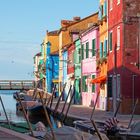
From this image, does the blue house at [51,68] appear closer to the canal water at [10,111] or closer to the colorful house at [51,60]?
the colorful house at [51,60]

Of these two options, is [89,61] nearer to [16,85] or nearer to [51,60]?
[51,60]

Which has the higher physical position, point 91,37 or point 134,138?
point 91,37

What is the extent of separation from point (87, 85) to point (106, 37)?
342 inches

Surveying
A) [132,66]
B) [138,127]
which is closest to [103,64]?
[132,66]

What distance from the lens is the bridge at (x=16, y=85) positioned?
94312 mm

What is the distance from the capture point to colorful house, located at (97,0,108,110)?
129 feet

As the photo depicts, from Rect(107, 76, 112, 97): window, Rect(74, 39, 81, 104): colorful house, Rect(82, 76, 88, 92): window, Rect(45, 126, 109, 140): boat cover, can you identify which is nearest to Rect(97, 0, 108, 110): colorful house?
Rect(107, 76, 112, 97): window

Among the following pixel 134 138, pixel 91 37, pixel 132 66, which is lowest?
pixel 134 138

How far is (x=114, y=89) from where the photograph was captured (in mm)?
36219

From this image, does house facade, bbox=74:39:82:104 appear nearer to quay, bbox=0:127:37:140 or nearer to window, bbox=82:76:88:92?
window, bbox=82:76:88:92

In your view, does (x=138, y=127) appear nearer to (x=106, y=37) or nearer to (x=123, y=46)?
(x=123, y=46)

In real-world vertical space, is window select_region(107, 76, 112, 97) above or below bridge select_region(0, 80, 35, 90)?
below

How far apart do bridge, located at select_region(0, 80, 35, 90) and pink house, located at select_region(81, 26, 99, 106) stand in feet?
153

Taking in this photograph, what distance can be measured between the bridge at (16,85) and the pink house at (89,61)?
46604 millimetres
